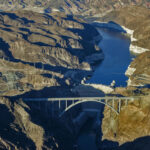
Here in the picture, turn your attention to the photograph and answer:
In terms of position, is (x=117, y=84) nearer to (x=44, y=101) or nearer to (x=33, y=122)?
(x=44, y=101)

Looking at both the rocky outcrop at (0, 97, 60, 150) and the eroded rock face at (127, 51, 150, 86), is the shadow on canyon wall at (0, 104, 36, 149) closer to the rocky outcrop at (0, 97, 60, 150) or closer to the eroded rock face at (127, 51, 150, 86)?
the rocky outcrop at (0, 97, 60, 150)

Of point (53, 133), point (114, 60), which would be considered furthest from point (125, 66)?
point (53, 133)

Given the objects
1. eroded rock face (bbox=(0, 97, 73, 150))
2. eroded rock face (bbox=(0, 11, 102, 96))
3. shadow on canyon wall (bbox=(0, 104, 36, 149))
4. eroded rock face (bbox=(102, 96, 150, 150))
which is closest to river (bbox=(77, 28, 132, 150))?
eroded rock face (bbox=(102, 96, 150, 150))

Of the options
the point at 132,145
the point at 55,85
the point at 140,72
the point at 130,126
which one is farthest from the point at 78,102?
the point at 140,72

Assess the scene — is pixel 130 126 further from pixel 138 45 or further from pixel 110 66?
pixel 138 45

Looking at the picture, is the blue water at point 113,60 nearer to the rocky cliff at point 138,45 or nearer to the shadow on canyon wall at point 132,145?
the rocky cliff at point 138,45

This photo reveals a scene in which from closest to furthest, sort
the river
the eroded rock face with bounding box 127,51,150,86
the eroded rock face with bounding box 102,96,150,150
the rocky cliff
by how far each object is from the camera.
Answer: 1. the eroded rock face with bounding box 102,96,150,150
2. the river
3. the eroded rock face with bounding box 127,51,150,86
4. the rocky cliff

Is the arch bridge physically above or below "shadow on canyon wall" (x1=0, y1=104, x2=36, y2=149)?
above

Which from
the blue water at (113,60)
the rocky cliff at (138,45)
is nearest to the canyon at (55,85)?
the rocky cliff at (138,45)
